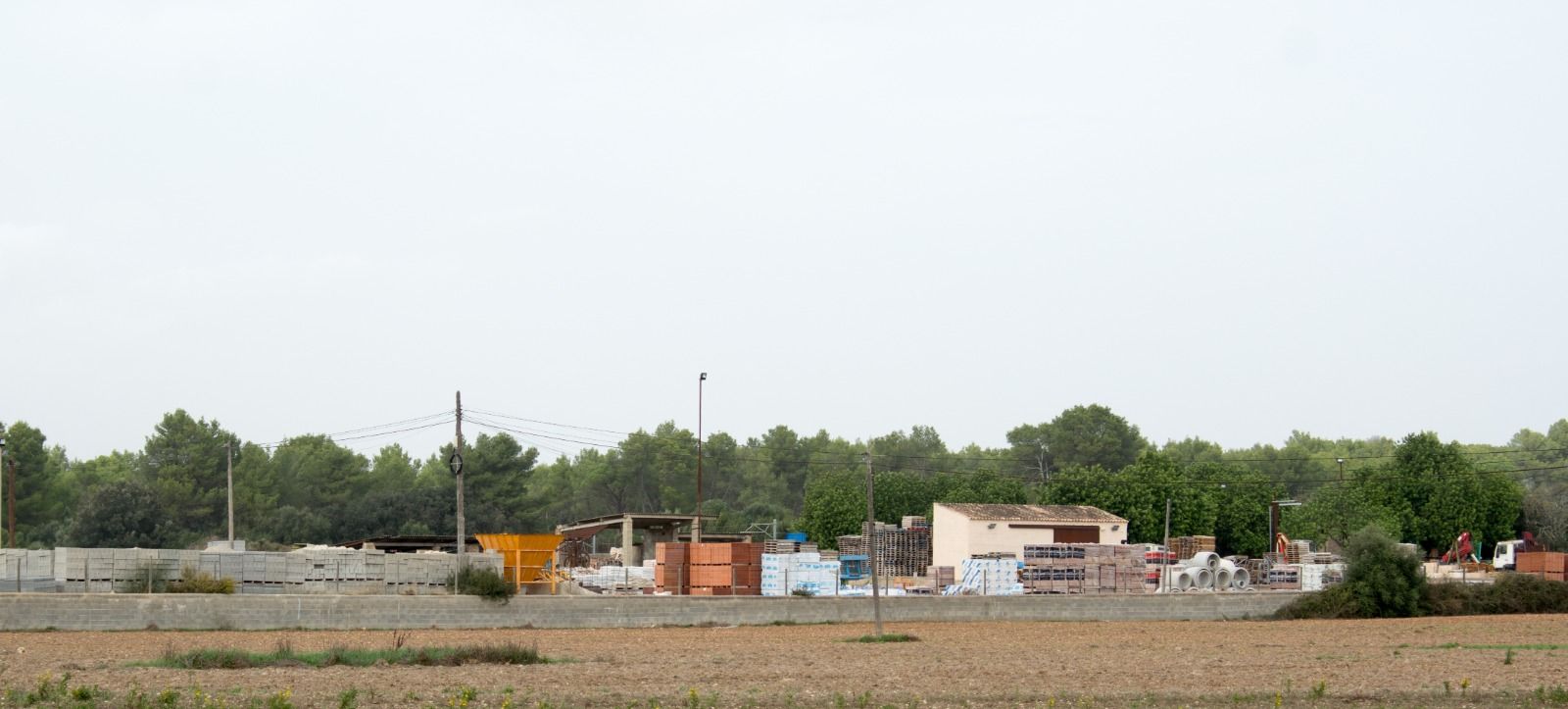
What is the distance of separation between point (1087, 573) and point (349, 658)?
32.5 meters

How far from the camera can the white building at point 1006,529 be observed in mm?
66125

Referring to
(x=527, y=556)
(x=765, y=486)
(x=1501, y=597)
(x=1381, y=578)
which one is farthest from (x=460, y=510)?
(x=765, y=486)

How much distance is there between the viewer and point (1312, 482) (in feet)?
447

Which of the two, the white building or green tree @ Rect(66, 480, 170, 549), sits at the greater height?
the white building

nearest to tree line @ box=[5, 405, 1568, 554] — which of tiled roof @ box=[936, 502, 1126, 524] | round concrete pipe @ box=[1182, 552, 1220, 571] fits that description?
tiled roof @ box=[936, 502, 1126, 524]

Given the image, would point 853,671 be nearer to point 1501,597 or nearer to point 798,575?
point 798,575

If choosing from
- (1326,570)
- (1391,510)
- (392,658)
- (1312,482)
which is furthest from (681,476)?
(392,658)

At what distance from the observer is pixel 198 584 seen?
40938 mm

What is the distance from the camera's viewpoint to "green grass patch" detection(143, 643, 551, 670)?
84.7 ft

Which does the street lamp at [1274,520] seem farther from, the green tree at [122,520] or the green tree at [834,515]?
the green tree at [122,520]

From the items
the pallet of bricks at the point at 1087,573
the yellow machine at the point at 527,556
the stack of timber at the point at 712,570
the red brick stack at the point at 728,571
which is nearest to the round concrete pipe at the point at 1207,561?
the pallet of bricks at the point at 1087,573

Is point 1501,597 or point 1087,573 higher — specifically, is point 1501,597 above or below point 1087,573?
below

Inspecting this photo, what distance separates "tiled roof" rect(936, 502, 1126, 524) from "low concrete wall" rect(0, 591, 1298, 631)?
17565 millimetres

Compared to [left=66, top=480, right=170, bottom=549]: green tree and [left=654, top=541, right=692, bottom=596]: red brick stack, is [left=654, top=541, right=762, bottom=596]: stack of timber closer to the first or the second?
[left=654, top=541, right=692, bottom=596]: red brick stack
